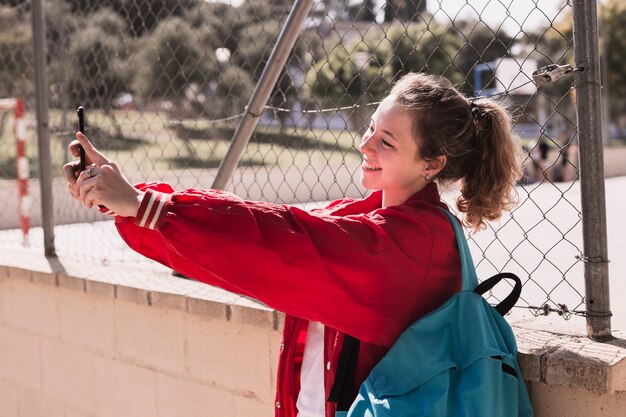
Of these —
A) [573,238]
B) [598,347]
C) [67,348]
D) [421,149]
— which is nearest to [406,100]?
[421,149]

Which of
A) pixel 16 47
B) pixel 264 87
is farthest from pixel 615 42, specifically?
pixel 264 87

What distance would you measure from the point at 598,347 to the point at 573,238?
6034mm

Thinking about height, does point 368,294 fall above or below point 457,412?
above

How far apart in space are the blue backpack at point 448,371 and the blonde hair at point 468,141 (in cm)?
15

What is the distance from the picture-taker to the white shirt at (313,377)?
1.93 meters

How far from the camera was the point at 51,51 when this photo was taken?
9.35 meters

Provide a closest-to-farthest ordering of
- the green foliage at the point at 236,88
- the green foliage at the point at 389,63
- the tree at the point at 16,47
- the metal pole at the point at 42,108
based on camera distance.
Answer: the green foliage at the point at 389,63
the metal pole at the point at 42,108
the green foliage at the point at 236,88
the tree at the point at 16,47

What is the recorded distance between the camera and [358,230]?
165 centimetres

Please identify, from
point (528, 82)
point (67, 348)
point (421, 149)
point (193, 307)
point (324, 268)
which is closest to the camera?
point (324, 268)

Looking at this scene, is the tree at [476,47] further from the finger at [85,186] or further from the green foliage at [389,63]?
the finger at [85,186]

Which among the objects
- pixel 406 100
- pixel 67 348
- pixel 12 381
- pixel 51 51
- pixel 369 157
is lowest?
pixel 12 381

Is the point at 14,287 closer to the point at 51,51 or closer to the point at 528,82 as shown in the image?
the point at 528,82

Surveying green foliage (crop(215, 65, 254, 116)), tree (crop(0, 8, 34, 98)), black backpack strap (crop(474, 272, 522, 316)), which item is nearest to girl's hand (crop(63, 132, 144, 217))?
black backpack strap (crop(474, 272, 522, 316))

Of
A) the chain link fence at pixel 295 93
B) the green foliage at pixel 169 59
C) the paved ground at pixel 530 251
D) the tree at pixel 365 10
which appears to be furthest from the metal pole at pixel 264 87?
the green foliage at pixel 169 59
